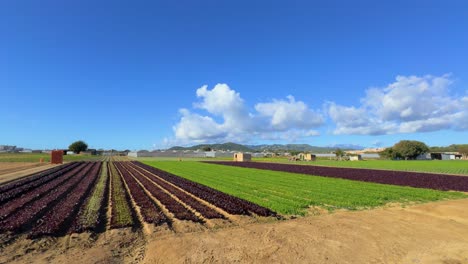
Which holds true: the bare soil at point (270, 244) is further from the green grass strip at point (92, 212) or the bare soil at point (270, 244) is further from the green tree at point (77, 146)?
the green tree at point (77, 146)

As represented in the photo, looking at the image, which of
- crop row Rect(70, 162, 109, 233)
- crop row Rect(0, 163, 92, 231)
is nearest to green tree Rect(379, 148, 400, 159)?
crop row Rect(70, 162, 109, 233)

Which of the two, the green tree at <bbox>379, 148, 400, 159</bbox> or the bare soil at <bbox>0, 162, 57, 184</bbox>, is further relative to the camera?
the green tree at <bbox>379, 148, 400, 159</bbox>

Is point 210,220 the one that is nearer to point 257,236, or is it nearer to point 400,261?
point 257,236

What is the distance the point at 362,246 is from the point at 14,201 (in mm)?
19657

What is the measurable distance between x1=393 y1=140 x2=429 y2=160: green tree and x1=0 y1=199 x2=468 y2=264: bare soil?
401 feet

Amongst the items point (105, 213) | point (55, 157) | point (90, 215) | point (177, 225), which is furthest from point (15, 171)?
point (177, 225)

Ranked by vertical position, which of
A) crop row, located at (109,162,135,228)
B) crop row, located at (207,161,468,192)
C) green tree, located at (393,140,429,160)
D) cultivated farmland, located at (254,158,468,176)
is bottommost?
crop row, located at (109,162,135,228)

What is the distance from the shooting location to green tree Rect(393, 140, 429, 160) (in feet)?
389

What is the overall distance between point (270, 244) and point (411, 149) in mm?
129583

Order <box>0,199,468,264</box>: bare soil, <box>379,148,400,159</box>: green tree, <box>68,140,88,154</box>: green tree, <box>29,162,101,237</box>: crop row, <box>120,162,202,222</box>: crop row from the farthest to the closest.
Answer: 1. <box>68,140,88,154</box>: green tree
2. <box>379,148,400,159</box>: green tree
3. <box>120,162,202,222</box>: crop row
4. <box>29,162,101,237</box>: crop row
5. <box>0,199,468,264</box>: bare soil

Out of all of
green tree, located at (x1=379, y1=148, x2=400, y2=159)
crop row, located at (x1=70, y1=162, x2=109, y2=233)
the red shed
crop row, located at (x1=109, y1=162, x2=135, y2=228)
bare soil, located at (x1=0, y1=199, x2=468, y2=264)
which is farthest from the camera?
green tree, located at (x1=379, y1=148, x2=400, y2=159)

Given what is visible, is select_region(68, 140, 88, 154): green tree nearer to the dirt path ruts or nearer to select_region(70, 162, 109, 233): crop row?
select_region(70, 162, 109, 233): crop row

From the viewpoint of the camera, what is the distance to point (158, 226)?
38.7 feet

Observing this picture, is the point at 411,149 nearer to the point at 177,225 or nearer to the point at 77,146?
the point at 177,225
